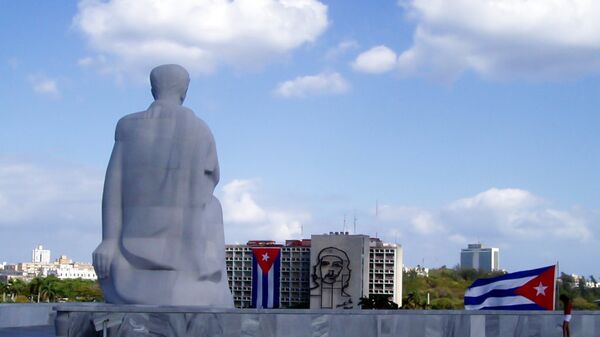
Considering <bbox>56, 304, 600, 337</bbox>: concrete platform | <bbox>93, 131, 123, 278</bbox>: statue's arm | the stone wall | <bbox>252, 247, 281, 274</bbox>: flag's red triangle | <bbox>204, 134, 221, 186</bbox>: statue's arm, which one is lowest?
the stone wall

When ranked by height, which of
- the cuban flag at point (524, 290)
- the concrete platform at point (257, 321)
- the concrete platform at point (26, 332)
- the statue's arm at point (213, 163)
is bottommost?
the concrete platform at point (26, 332)

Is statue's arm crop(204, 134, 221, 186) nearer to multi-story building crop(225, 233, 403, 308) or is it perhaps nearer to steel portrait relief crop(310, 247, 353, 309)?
multi-story building crop(225, 233, 403, 308)

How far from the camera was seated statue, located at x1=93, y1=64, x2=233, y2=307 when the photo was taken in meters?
12.8

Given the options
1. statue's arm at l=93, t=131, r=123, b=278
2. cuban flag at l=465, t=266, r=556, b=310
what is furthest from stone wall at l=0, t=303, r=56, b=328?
cuban flag at l=465, t=266, r=556, b=310

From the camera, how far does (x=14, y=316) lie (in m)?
17.3

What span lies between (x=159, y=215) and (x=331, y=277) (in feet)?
184

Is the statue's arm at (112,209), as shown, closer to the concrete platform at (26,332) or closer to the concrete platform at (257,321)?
the concrete platform at (26,332)

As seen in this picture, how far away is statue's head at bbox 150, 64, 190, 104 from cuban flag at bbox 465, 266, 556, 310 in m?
5.57

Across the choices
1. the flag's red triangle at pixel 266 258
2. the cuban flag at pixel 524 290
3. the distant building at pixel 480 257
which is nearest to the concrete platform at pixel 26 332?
the flag's red triangle at pixel 266 258

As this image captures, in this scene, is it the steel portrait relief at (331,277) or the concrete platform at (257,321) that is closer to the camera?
the concrete platform at (257,321)

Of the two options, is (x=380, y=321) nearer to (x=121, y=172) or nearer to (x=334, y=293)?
(x=121, y=172)

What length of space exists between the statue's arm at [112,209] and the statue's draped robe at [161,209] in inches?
0.6

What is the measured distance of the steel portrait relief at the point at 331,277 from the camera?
67.6m

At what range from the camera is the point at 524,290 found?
41.5 ft
